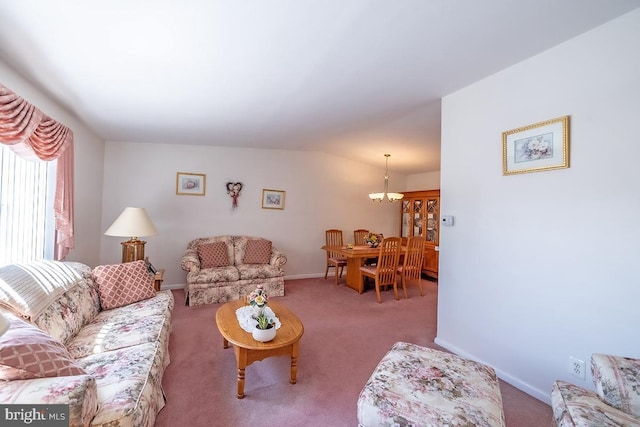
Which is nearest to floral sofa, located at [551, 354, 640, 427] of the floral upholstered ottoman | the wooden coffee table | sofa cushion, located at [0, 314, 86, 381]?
the floral upholstered ottoman

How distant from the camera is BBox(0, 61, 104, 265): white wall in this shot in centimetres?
259

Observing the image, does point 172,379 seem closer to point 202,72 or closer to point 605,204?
point 202,72

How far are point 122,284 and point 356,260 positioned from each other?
3097 millimetres

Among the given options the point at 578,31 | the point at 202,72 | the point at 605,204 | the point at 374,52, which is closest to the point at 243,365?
the point at 202,72

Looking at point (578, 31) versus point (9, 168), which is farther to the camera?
point (9, 168)

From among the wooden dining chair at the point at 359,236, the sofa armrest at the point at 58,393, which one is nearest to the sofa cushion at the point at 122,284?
the sofa armrest at the point at 58,393

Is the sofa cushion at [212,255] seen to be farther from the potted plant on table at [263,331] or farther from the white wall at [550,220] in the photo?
the white wall at [550,220]

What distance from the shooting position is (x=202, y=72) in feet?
6.66

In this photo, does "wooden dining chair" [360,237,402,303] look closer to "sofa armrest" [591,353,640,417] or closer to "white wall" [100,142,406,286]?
"white wall" [100,142,406,286]

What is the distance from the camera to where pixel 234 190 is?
14.8ft

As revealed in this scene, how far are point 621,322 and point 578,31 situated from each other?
5.61 ft

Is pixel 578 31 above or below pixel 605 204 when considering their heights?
above

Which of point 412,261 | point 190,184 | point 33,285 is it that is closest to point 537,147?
point 412,261

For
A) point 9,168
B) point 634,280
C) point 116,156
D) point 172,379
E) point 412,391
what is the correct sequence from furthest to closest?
point 116,156
point 9,168
point 172,379
point 634,280
point 412,391
